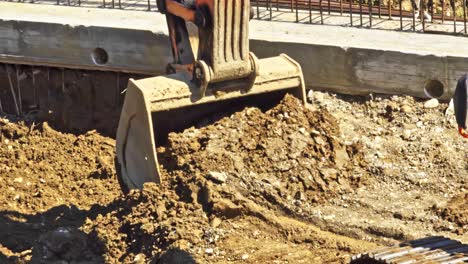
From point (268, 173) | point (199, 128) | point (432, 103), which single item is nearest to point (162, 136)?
point (199, 128)

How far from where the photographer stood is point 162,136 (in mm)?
10867

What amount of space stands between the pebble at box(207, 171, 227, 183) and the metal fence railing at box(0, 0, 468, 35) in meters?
3.14

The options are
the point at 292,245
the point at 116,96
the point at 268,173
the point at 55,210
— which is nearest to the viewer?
the point at 292,245

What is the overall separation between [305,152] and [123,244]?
1.80 metres

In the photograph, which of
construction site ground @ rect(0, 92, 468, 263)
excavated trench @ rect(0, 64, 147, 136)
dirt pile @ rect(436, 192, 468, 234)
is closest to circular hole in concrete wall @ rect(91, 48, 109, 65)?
excavated trench @ rect(0, 64, 147, 136)

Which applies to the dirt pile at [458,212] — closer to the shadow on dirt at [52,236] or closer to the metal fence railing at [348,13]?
the metal fence railing at [348,13]

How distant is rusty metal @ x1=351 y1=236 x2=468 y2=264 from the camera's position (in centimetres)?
812

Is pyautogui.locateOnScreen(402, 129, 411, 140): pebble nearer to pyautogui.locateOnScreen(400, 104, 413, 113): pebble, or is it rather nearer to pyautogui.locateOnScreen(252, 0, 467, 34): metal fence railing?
pyautogui.locateOnScreen(400, 104, 413, 113): pebble

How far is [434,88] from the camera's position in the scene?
1148 cm

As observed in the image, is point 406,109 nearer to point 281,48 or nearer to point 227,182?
point 281,48

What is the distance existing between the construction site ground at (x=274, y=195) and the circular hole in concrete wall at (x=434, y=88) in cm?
12

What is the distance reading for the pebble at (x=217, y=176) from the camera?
1026 cm

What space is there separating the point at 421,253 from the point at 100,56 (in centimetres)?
555

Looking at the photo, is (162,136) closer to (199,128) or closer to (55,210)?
(199,128)
